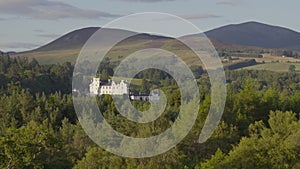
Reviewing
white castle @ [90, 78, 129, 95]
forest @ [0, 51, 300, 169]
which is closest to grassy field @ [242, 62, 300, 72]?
white castle @ [90, 78, 129, 95]

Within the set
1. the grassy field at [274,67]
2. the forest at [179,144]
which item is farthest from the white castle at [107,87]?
the grassy field at [274,67]

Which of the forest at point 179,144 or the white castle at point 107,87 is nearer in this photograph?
the forest at point 179,144

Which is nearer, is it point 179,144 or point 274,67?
point 179,144

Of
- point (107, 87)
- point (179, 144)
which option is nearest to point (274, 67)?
point (107, 87)

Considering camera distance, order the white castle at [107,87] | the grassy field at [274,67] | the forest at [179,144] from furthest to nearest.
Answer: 1. the grassy field at [274,67]
2. the white castle at [107,87]
3. the forest at [179,144]

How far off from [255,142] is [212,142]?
4.23 meters

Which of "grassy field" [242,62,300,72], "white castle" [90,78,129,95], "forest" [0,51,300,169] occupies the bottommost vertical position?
"grassy field" [242,62,300,72]

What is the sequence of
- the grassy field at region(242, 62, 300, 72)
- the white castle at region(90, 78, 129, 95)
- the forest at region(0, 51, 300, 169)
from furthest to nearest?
the grassy field at region(242, 62, 300, 72) < the white castle at region(90, 78, 129, 95) < the forest at region(0, 51, 300, 169)

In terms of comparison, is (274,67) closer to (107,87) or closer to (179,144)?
(107,87)

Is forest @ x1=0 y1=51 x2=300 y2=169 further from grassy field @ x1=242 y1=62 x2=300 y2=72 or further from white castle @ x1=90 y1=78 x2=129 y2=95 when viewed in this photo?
grassy field @ x1=242 y1=62 x2=300 y2=72

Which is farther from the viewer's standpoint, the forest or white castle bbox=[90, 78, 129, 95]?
white castle bbox=[90, 78, 129, 95]

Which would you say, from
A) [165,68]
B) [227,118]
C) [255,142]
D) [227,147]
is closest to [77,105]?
[227,118]

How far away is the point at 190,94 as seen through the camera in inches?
2254

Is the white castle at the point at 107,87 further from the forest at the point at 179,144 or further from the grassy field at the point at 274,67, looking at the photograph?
the grassy field at the point at 274,67
